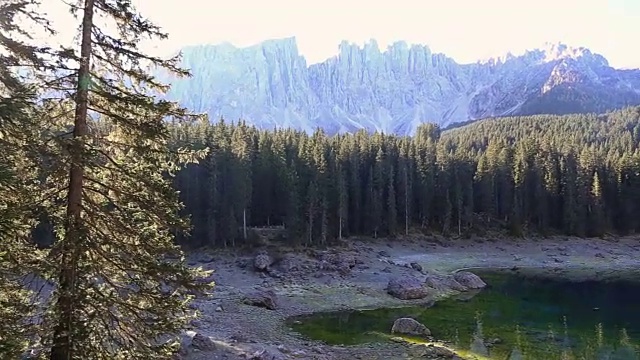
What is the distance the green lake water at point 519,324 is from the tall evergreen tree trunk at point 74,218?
2549cm

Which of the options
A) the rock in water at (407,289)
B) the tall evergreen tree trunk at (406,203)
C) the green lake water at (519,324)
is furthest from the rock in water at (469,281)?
the tall evergreen tree trunk at (406,203)

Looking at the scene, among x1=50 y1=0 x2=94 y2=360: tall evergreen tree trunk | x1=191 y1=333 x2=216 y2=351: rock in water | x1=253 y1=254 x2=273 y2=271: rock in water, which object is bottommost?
x1=191 y1=333 x2=216 y2=351: rock in water

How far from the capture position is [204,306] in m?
39.7

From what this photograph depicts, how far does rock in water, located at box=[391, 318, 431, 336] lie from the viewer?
112 feet

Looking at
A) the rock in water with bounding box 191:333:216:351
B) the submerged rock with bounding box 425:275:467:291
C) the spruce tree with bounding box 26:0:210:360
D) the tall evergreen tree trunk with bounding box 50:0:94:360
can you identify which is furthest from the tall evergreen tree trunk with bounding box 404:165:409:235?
the tall evergreen tree trunk with bounding box 50:0:94:360

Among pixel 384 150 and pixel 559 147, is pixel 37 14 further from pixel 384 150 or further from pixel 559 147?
pixel 559 147

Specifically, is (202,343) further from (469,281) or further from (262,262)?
(469,281)

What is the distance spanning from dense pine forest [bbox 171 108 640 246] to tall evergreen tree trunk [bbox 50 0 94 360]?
183 feet

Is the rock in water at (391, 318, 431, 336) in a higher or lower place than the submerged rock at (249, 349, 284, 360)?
lower

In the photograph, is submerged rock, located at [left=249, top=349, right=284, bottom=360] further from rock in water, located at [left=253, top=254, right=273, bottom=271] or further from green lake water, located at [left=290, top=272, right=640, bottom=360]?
rock in water, located at [left=253, top=254, right=273, bottom=271]

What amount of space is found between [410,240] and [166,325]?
73.3m

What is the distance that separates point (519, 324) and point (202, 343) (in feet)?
78.6

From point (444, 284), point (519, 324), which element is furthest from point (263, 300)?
point (444, 284)

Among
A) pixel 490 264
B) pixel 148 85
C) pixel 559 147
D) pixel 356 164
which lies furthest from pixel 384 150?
pixel 148 85
